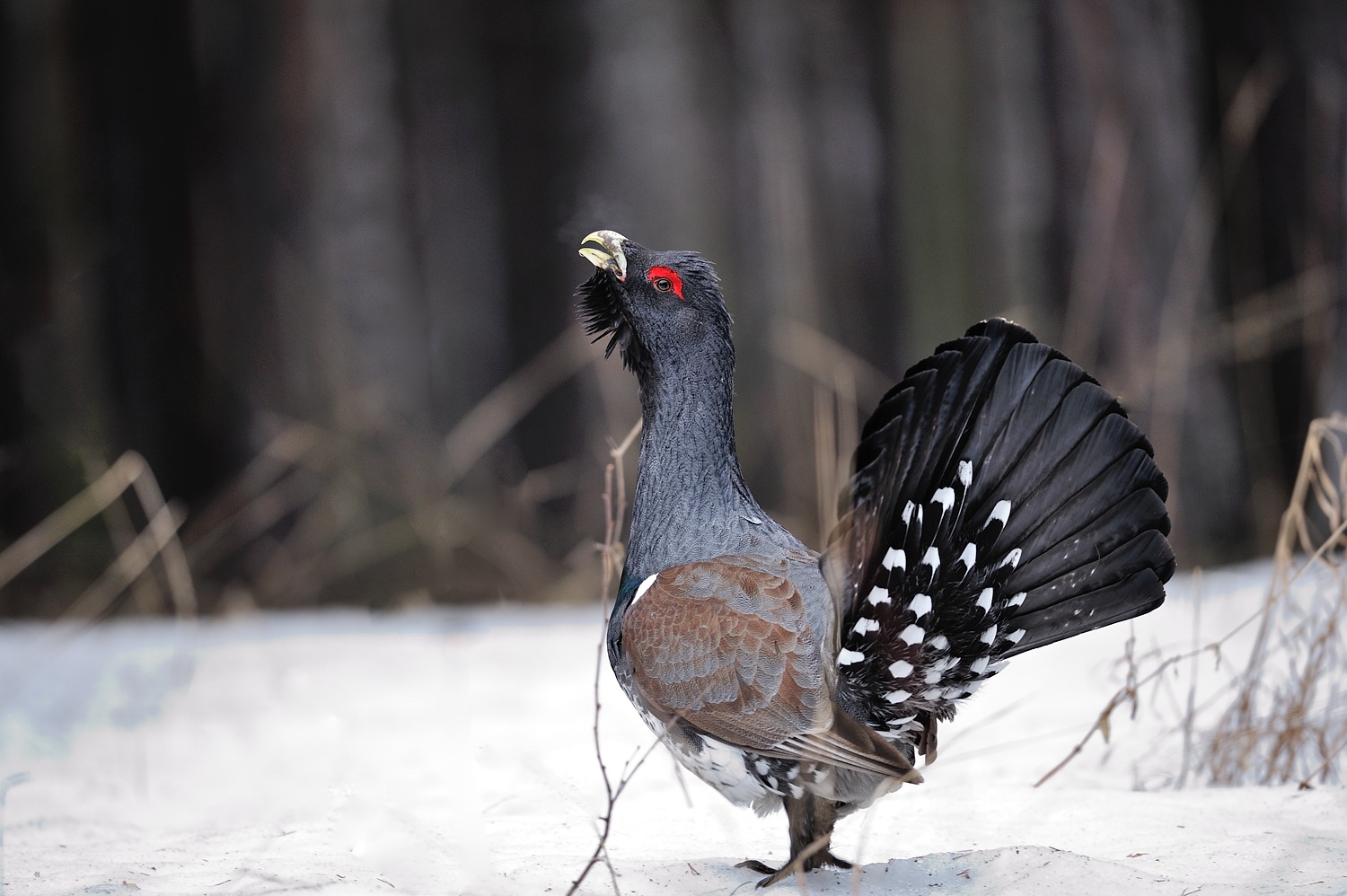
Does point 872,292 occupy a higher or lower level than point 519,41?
lower

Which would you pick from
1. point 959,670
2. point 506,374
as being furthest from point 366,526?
point 959,670

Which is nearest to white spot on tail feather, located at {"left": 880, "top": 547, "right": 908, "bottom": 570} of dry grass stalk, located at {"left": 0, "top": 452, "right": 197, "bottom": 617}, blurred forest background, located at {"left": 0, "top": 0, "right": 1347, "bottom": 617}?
dry grass stalk, located at {"left": 0, "top": 452, "right": 197, "bottom": 617}

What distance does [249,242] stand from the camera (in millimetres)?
4762

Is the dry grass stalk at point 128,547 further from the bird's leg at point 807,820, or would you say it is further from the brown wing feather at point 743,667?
the bird's leg at point 807,820

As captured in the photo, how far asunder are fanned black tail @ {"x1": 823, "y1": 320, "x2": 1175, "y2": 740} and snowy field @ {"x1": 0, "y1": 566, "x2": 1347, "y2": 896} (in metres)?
0.27

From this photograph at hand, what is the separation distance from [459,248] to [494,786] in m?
3.14

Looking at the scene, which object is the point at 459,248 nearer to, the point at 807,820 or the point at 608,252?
the point at 608,252

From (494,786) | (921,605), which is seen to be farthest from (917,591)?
(494,786)

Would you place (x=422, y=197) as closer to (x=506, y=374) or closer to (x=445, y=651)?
(x=506, y=374)

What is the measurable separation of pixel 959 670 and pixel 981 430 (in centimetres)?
44

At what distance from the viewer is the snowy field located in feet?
5.59

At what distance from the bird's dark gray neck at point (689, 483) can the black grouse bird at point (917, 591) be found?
169 mm

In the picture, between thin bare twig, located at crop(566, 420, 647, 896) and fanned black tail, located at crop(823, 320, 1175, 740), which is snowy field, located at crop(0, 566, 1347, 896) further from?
fanned black tail, located at crop(823, 320, 1175, 740)

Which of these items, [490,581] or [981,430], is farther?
[490,581]
